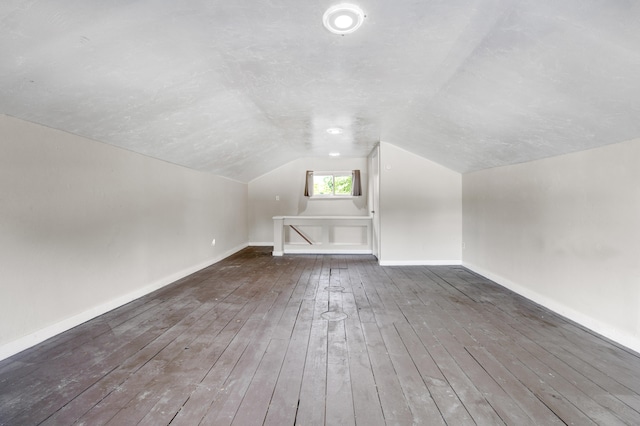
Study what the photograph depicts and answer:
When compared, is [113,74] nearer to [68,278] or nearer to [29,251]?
[29,251]

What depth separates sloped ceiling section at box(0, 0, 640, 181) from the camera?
4.55 feet

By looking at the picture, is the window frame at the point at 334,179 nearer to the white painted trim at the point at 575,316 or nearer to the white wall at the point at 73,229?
the white wall at the point at 73,229

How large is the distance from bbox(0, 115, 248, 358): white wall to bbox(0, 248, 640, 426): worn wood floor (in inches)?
9.5

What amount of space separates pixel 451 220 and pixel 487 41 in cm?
351

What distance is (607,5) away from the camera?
1.20m

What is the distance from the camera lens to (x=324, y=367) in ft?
5.92

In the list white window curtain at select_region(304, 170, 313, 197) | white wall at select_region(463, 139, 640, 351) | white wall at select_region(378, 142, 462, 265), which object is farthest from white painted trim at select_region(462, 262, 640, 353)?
white window curtain at select_region(304, 170, 313, 197)

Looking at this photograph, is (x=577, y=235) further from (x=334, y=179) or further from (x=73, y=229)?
(x=334, y=179)

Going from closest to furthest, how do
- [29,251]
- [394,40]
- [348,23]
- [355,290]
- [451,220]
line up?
[348,23] → [394,40] → [29,251] → [355,290] → [451,220]

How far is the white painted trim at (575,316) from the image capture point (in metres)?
2.04

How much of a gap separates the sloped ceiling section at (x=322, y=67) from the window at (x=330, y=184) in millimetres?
3848

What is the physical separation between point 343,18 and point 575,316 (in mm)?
3046

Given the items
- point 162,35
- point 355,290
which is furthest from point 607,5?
point 355,290

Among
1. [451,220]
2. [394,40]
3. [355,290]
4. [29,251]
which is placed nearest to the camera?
[394,40]
